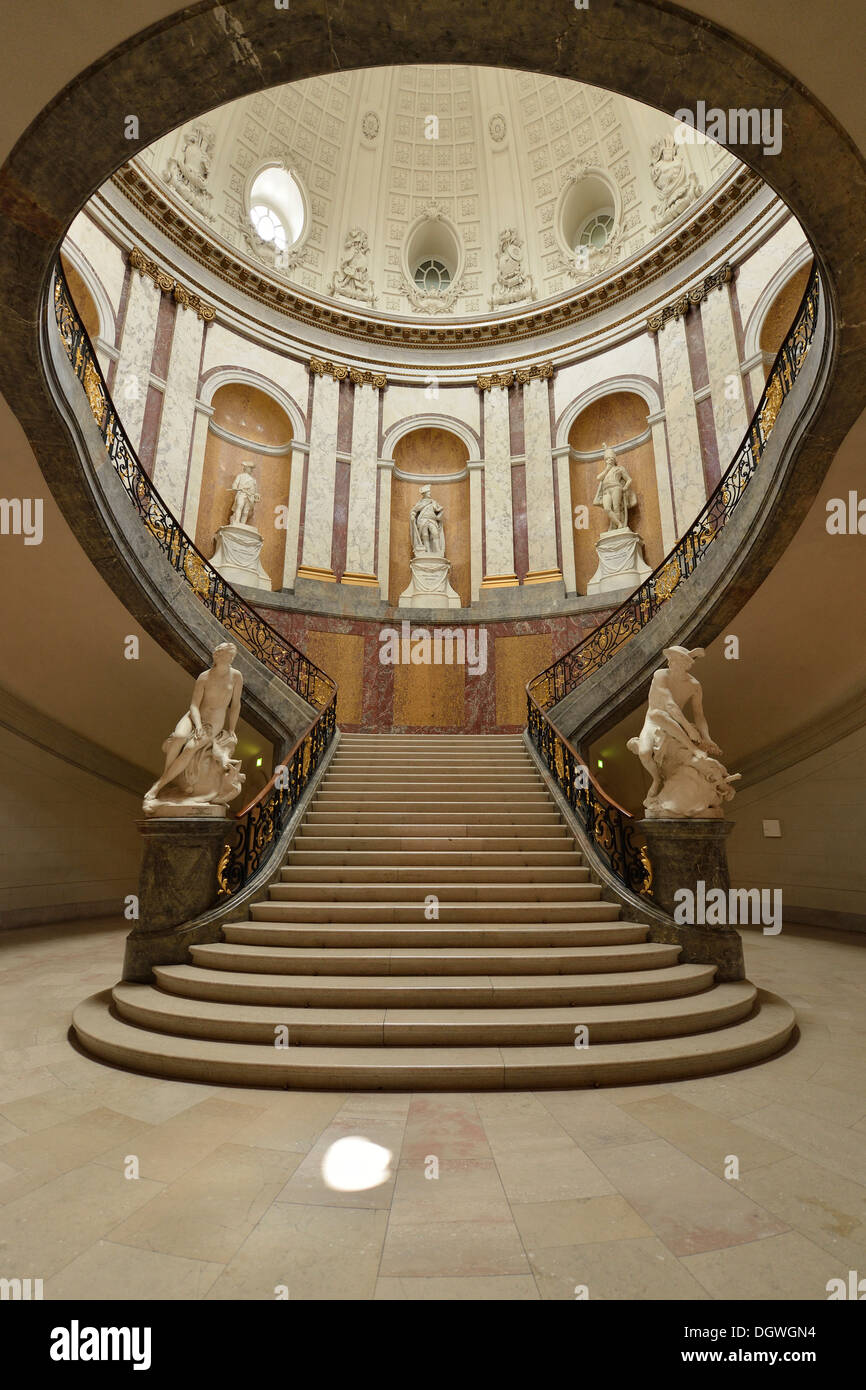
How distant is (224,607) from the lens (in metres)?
9.45

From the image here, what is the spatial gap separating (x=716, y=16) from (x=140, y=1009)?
20.3 ft

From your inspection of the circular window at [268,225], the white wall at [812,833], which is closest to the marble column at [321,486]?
the circular window at [268,225]

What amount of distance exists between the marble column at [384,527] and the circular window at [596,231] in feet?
22.7

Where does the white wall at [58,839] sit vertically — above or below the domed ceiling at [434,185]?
below

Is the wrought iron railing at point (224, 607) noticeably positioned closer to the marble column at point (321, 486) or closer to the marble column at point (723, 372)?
the marble column at point (321, 486)

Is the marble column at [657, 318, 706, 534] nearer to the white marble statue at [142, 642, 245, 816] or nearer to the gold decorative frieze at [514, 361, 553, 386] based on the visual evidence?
the gold decorative frieze at [514, 361, 553, 386]

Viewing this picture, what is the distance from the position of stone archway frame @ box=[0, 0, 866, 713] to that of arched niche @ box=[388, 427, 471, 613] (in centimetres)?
1041

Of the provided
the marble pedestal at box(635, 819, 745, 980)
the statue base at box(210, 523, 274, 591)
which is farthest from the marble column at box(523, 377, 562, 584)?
the marble pedestal at box(635, 819, 745, 980)

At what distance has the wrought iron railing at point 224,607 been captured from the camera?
5.80 meters

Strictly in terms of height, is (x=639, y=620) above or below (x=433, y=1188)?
above

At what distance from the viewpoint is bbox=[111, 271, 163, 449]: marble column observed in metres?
11.9

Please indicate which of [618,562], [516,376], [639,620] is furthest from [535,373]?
[639,620]

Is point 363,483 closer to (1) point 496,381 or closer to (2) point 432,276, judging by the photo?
(1) point 496,381

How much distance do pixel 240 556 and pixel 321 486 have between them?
245cm
